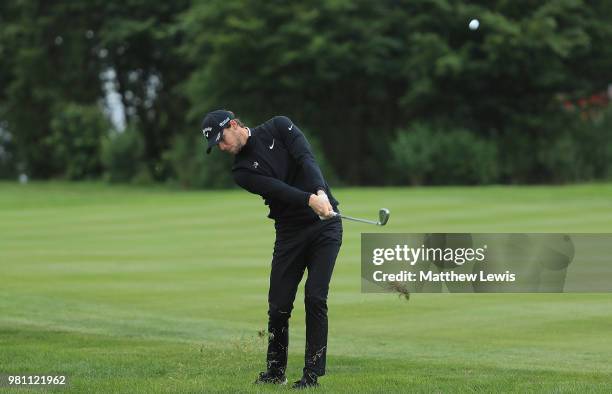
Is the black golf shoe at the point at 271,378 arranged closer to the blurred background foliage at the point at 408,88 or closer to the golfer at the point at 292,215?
the golfer at the point at 292,215

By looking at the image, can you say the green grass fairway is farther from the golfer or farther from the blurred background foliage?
the blurred background foliage

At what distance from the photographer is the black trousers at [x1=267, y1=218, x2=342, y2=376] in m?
8.34

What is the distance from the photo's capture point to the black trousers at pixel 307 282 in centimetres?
834

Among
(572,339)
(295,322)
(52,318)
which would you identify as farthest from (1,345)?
(572,339)

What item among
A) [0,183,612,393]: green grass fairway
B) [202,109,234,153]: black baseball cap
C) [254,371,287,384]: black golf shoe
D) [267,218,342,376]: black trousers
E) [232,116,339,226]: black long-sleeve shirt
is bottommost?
[0,183,612,393]: green grass fairway

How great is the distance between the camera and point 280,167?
842 cm

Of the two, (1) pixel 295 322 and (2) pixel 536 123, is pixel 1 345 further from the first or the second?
(2) pixel 536 123

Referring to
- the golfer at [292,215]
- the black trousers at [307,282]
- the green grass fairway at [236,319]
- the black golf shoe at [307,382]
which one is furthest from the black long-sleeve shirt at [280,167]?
the green grass fairway at [236,319]

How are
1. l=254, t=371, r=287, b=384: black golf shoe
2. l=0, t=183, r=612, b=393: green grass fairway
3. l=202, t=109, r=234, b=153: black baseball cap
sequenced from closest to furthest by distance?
l=202, t=109, r=234, b=153: black baseball cap → l=254, t=371, r=287, b=384: black golf shoe → l=0, t=183, r=612, b=393: green grass fairway

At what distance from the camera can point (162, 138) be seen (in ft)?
Result: 177

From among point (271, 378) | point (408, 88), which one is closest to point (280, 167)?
point (271, 378)

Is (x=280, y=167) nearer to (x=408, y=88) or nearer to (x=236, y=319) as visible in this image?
(x=236, y=319)

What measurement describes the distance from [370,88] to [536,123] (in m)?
6.02

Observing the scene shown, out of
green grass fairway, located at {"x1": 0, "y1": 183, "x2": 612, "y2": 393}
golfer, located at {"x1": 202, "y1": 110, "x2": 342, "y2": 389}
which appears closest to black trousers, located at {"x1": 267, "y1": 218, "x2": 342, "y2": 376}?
golfer, located at {"x1": 202, "y1": 110, "x2": 342, "y2": 389}
